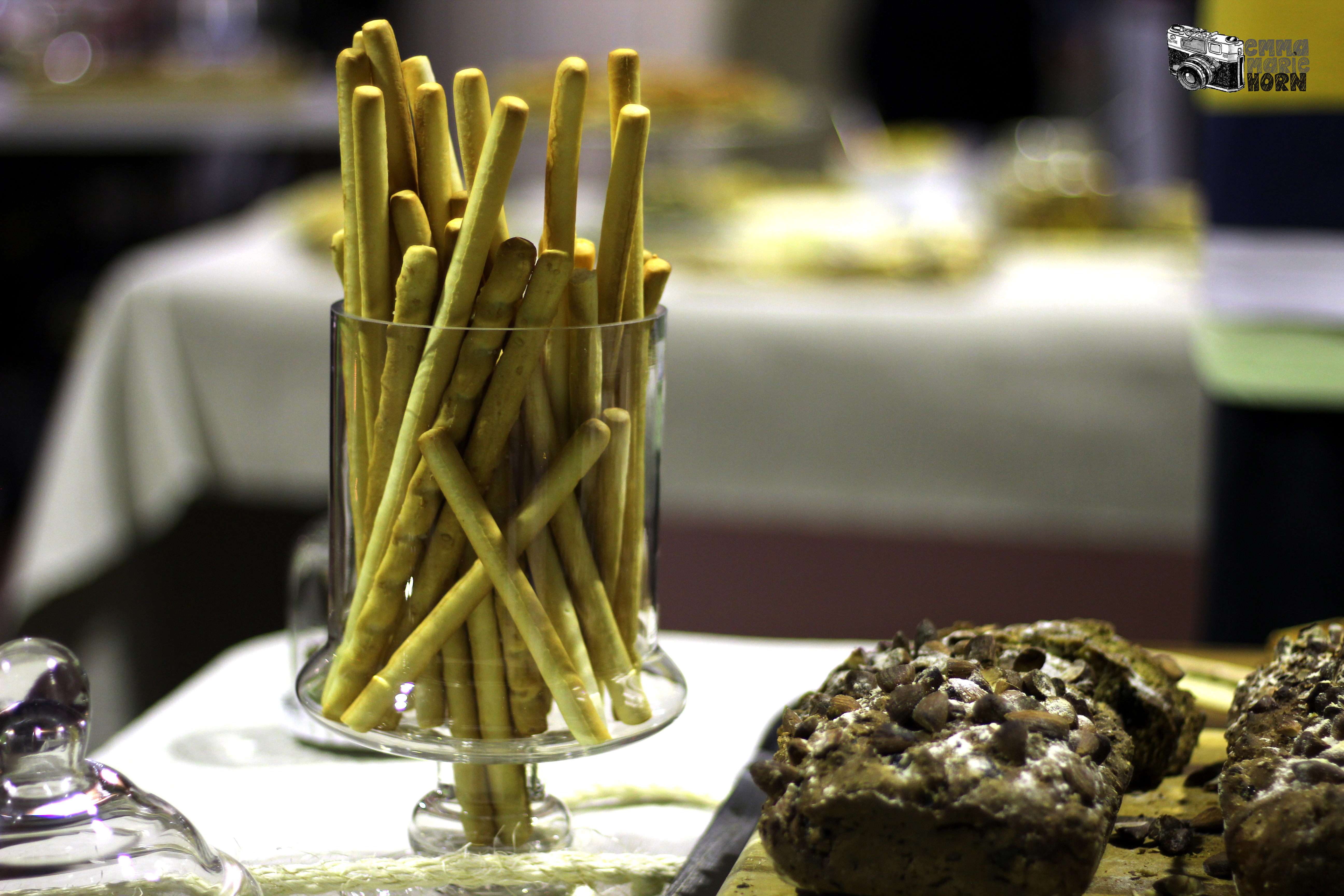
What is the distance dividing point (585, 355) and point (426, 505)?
2.8 inches

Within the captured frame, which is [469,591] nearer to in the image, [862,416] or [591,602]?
[591,602]

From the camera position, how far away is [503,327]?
430 millimetres

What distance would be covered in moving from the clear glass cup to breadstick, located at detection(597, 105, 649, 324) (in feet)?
0.05

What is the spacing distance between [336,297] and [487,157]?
3.35 ft

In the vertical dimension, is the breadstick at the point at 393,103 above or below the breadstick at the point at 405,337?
above

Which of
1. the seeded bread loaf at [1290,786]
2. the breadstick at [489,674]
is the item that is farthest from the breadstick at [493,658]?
the seeded bread loaf at [1290,786]

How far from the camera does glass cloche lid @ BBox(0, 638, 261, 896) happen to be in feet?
1.27

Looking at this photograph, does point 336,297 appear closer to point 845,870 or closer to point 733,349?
point 733,349

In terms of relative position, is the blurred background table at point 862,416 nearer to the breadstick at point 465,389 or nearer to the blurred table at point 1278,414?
the blurred table at point 1278,414

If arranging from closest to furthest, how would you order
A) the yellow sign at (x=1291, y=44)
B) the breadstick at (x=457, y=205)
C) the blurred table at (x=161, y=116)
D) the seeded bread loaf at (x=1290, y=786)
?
1. the seeded bread loaf at (x=1290, y=786)
2. the breadstick at (x=457, y=205)
3. the yellow sign at (x=1291, y=44)
4. the blurred table at (x=161, y=116)

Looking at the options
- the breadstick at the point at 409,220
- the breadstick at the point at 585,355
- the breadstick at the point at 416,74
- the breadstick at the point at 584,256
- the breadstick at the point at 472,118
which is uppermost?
the breadstick at the point at 416,74

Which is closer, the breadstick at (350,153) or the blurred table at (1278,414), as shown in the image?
the breadstick at (350,153)

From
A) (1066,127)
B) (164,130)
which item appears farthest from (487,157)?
(1066,127)

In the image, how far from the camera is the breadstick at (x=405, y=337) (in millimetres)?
430
